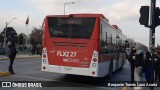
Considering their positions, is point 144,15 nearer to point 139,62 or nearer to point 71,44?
point 139,62

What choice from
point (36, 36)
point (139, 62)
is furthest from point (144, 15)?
point (36, 36)

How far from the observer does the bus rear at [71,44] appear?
45.9 feet

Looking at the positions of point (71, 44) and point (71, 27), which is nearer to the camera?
point (71, 44)

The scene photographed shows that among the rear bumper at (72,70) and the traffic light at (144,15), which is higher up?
the traffic light at (144,15)

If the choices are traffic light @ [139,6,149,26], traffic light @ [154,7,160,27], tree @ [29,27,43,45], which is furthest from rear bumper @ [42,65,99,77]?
tree @ [29,27,43,45]

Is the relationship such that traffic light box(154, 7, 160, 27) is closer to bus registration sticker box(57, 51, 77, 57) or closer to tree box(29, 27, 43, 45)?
bus registration sticker box(57, 51, 77, 57)

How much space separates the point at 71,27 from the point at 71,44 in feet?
2.43

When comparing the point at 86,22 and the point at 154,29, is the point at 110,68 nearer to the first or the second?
the point at 86,22

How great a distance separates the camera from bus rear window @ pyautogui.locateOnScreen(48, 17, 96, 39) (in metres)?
14.2

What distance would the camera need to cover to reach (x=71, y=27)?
47.5ft

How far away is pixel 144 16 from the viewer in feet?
37.0

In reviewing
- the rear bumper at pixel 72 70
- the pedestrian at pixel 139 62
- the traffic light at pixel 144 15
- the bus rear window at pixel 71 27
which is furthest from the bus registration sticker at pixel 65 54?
the traffic light at pixel 144 15

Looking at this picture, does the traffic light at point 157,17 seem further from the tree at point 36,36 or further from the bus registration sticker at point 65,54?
the tree at point 36,36

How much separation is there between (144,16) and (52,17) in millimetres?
4811
